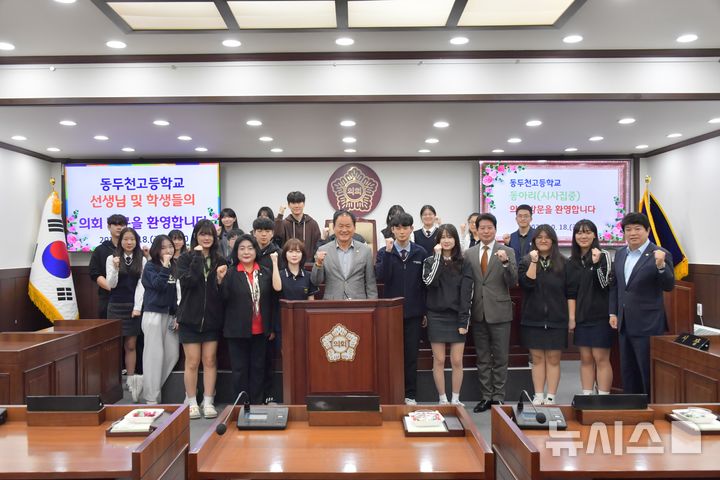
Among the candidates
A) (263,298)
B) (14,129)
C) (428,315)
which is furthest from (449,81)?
(14,129)

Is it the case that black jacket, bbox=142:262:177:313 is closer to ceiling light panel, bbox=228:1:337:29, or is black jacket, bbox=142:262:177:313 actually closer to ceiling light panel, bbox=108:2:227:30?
ceiling light panel, bbox=108:2:227:30

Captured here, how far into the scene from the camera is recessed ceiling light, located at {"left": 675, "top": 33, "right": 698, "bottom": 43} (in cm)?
418

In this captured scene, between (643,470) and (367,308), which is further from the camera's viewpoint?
(367,308)

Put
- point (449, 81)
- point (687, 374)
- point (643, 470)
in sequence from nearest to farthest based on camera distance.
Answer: point (643, 470)
point (687, 374)
point (449, 81)

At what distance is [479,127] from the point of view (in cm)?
609

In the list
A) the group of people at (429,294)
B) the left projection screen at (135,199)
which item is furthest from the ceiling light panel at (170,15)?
the left projection screen at (135,199)

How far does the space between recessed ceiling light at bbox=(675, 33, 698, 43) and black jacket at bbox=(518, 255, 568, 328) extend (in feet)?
6.39

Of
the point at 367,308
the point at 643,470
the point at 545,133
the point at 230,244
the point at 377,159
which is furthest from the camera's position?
the point at 377,159

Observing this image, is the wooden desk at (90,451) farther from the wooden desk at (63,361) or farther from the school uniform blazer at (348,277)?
the school uniform blazer at (348,277)

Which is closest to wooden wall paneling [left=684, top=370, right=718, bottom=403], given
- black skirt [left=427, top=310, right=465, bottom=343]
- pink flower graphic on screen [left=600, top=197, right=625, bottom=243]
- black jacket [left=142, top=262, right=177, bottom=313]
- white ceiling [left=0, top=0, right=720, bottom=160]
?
black skirt [left=427, top=310, right=465, bottom=343]

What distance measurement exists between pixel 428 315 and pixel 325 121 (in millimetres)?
2530

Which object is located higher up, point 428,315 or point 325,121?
point 325,121

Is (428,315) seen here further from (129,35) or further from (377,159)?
(377,159)

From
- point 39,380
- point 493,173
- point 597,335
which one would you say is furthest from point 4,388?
point 493,173
